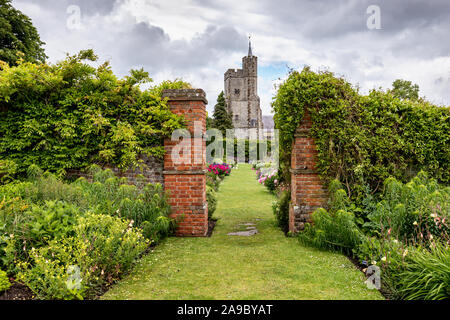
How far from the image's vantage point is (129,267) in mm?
4020

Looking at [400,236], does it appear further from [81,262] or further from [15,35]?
[15,35]

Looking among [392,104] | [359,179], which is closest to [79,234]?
[359,179]

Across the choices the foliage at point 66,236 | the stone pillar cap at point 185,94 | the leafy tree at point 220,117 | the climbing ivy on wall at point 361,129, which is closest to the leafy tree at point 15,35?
the stone pillar cap at point 185,94

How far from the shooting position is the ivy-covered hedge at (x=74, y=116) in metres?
6.21

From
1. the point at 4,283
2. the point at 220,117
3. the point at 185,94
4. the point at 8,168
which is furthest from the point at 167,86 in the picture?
the point at 220,117

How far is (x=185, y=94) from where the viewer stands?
6.09m

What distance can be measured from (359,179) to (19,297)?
17.1 feet

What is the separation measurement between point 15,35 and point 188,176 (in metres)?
17.8

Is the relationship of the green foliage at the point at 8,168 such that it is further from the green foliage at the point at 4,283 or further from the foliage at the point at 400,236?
the foliage at the point at 400,236

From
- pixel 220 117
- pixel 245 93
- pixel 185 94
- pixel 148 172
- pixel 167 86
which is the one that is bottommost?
pixel 148 172

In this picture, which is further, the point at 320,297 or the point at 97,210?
the point at 97,210

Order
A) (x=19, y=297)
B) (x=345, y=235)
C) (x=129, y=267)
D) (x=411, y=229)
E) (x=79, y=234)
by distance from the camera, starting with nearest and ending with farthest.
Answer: (x=19, y=297) → (x=79, y=234) → (x=129, y=267) → (x=411, y=229) → (x=345, y=235)

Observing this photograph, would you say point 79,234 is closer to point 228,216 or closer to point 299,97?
point 299,97

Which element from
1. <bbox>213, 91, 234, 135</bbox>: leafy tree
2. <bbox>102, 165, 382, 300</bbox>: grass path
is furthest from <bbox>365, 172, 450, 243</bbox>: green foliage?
<bbox>213, 91, 234, 135</bbox>: leafy tree
